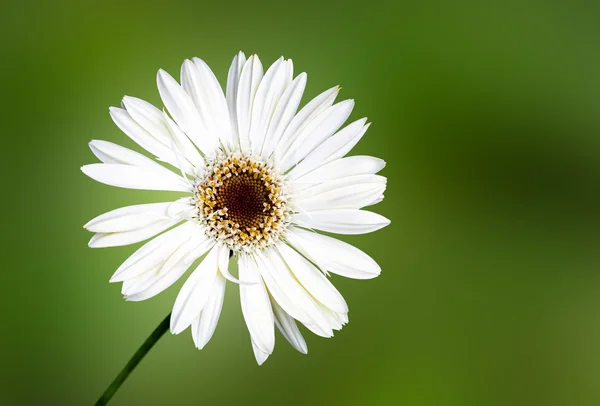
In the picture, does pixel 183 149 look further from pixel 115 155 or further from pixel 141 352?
pixel 141 352

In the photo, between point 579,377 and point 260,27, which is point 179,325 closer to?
point 260,27

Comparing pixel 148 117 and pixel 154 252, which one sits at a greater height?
pixel 148 117

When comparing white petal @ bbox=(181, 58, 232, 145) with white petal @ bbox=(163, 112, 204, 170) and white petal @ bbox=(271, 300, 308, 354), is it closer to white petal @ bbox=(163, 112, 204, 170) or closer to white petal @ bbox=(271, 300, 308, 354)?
white petal @ bbox=(163, 112, 204, 170)

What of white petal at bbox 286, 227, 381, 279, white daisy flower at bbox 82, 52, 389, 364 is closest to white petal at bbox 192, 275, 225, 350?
white daisy flower at bbox 82, 52, 389, 364

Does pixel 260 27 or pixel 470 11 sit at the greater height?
pixel 470 11

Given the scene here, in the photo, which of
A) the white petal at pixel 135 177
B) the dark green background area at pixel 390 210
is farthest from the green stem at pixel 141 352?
the dark green background area at pixel 390 210

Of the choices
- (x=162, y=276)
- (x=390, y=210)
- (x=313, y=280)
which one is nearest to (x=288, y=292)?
(x=313, y=280)

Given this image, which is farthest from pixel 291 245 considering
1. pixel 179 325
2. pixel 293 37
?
pixel 293 37
